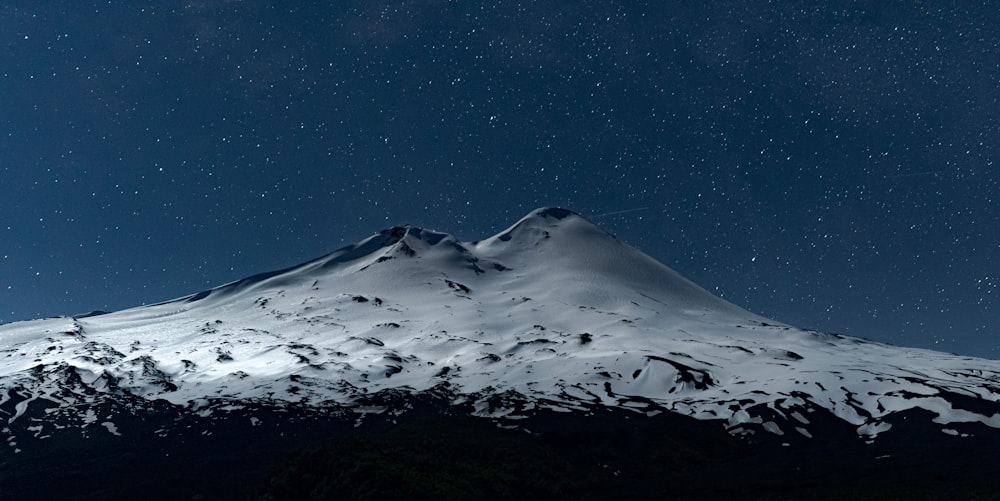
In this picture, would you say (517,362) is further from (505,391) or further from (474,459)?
(474,459)

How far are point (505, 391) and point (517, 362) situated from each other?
2130cm

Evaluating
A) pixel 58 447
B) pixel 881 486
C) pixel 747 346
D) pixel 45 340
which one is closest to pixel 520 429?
pixel 881 486

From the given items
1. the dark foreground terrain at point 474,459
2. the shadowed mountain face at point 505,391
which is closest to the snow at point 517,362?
the shadowed mountain face at point 505,391

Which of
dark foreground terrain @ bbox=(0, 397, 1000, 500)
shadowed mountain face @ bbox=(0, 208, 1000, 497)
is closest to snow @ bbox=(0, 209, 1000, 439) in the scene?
shadowed mountain face @ bbox=(0, 208, 1000, 497)

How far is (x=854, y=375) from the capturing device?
396 ft

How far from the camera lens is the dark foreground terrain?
6028 centimetres

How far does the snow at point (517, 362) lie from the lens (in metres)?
110

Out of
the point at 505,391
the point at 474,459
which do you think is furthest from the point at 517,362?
the point at 474,459

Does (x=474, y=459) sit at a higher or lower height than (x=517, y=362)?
lower

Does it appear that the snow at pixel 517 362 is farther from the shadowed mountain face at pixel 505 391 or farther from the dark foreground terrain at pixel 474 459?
the dark foreground terrain at pixel 474 459

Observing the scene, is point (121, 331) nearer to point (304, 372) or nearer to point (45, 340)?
point (45, 340)

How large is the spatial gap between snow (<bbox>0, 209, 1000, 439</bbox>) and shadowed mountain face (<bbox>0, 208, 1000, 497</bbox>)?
0.57 metres

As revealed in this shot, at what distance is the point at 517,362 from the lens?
141 metres

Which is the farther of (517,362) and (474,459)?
(517,362)
